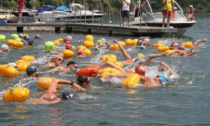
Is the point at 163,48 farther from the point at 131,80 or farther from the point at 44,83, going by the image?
the point at 44,83

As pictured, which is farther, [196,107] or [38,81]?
[38,81]

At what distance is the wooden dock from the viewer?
75.6ft

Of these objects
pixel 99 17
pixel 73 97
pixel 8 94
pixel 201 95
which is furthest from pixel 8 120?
pixel 99 17

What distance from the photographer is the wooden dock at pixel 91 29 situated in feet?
75.6

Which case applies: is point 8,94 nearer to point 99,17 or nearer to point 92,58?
point 92,58

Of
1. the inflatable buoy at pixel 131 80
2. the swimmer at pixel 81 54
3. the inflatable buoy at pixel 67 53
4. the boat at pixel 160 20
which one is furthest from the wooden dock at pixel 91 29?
the inflatable buoy at pixel 131 80

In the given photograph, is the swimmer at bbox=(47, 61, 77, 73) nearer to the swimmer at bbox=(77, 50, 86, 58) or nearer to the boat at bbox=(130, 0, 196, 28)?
the swimmer at bbox=(77, 50, 86, 58)

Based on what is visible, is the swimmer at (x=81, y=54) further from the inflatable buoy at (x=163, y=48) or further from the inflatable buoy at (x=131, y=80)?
the inflatable buoy at (x=131, y=80)

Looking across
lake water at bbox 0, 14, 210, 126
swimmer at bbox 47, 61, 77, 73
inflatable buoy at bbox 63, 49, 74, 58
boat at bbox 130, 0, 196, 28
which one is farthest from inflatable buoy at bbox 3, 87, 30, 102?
boat at bbox 130, 0, 196, 28

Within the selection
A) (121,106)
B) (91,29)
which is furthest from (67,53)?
(91,29)

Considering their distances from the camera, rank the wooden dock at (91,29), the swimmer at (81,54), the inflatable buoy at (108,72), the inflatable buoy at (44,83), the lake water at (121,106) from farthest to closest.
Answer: the wooden dock at (91,29), the swimmer at (81,54), the inflatable buoy at (108,72), the inflatable buoy at (44,83), the lake water at (121,106)

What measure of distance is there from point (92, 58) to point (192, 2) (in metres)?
81.2

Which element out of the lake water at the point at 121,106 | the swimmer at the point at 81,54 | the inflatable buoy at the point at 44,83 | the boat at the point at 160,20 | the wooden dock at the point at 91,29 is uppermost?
the boat at the point at 160,20

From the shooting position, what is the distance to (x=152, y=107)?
7562 millimetres
